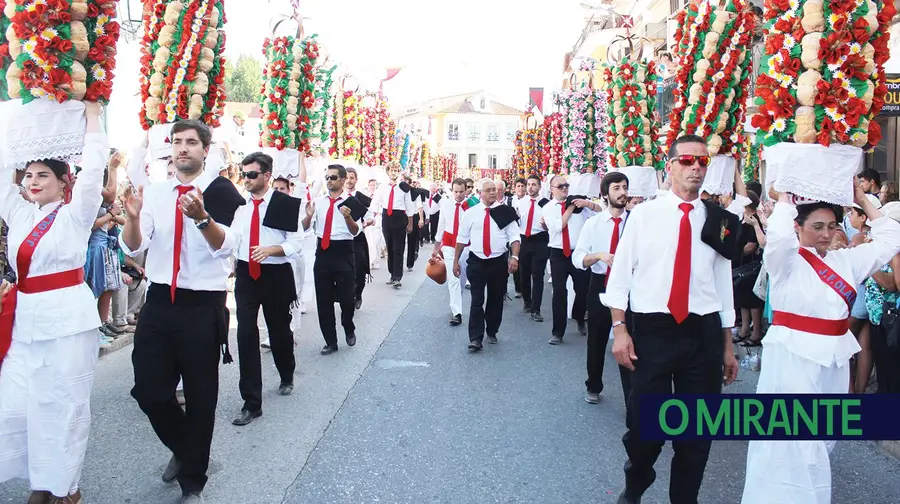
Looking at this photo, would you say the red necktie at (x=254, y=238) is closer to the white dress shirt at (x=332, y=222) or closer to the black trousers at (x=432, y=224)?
the white dress shirt at (x=332, y=222)

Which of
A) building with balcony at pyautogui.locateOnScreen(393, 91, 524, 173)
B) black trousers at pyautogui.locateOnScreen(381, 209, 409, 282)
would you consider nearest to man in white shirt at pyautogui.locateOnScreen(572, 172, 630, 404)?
black trousers at pyautogui.locateOnScreen(381, 209, 409, 282)

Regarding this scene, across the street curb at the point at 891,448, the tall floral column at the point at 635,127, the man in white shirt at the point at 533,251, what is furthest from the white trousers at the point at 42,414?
the man in white shirt at the point at 533,251

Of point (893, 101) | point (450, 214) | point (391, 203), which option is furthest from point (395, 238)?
point (893, 101)

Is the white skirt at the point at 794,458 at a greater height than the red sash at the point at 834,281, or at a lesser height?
lesser

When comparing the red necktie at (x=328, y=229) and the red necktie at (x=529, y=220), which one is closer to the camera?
the red necktie at (x=328, y=229)

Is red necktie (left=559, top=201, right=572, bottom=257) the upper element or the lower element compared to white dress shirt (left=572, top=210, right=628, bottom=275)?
lower

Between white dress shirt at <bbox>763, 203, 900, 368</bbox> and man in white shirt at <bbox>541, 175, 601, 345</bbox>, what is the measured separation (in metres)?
4.60

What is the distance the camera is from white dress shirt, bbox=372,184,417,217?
48.3 feet

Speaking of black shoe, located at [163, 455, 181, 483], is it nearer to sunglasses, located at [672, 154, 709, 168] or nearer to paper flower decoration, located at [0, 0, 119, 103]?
paper flower decoration, located at [0, 0, 119, 103]

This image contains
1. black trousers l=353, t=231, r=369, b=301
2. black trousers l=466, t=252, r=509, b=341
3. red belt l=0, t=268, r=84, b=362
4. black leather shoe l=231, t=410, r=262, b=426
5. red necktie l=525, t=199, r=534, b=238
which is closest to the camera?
red belt l=0, t=268, r=84, b=362

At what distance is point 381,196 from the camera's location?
15.1 meters

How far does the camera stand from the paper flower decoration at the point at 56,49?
391 cm

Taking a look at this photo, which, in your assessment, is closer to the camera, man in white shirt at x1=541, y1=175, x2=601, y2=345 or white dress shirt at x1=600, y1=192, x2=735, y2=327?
white dress shirt at x1=600, y1=192, x2=735, y2=327

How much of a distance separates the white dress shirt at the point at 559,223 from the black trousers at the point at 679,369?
210 inches
